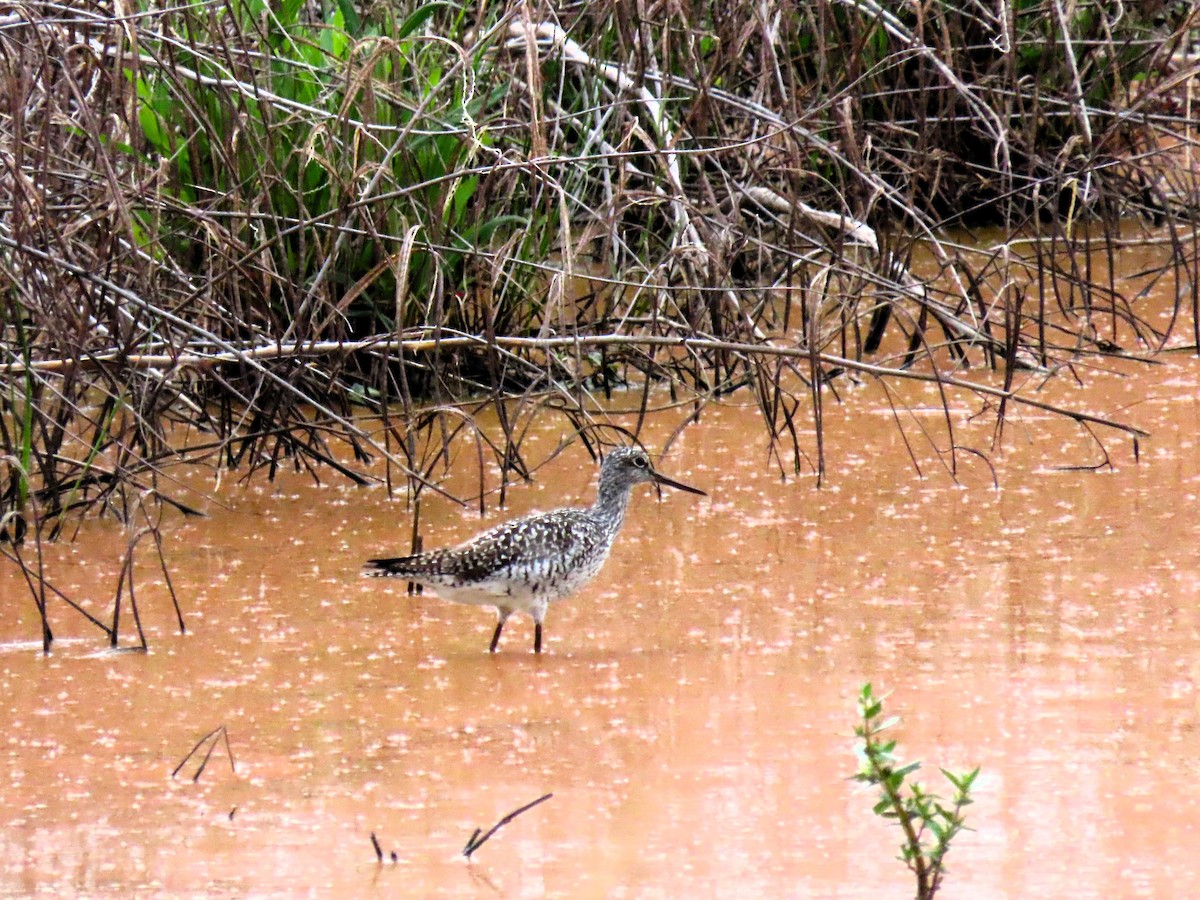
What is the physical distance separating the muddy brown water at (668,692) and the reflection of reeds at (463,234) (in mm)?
311

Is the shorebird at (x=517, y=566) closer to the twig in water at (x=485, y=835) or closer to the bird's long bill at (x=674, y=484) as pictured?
the bird's long bill at (x=674, y=484)

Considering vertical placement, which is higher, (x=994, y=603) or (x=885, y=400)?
(x=885, y=400)

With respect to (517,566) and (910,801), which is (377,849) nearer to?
(910,801)

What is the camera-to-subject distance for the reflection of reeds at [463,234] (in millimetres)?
5750

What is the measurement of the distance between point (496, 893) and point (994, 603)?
7.66 ft

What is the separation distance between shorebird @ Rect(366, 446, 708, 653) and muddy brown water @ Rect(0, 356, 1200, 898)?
0.52 feet

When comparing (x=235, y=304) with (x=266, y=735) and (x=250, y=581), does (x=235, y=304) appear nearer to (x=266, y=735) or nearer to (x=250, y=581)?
(x=250, y=581)

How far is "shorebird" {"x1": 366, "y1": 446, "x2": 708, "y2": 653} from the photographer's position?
5.48 meters

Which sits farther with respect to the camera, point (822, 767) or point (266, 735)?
point (266, 735)

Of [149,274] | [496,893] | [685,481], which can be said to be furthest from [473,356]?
[496,893]

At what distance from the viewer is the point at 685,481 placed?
696 cm

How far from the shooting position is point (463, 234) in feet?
23.9

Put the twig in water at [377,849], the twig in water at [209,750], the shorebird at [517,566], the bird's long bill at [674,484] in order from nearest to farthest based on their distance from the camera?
1. the twig in water at [377,849]
2. the twig in water at [209,750]
3. the shorebird at [517,566]
4. the bird's long bill at [674,484]

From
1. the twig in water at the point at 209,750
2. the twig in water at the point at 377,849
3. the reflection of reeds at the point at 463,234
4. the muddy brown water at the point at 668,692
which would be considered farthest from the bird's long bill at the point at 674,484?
the twig in water at the point at 377,849
